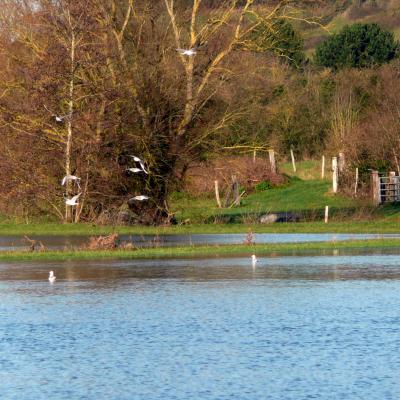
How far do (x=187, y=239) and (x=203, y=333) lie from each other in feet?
82.8

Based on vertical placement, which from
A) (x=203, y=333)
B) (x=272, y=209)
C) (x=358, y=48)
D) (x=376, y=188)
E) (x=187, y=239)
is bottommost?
(x=203, y=333)

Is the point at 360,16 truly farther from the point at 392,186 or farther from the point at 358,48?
the point at 392,186

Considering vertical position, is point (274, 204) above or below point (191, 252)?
above

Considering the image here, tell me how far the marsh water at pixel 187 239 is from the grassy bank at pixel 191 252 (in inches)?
72.8

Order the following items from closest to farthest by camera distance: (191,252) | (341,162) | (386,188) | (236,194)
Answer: (191,252)
(386,188)
(341,162)
(236,194)

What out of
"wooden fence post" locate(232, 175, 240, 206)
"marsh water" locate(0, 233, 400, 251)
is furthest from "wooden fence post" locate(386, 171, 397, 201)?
"marsh water" locate(0, 233, 400, 251)

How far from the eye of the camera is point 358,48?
106312mm

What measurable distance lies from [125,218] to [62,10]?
940 centimetres

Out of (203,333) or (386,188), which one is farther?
(386,188)

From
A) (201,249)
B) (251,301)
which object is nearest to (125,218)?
(201,249)

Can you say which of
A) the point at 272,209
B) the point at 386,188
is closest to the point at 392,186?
the point at 386,188

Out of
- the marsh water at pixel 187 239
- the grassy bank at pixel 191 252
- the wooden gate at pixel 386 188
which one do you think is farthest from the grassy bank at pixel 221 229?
the grassy bank at pixel 191 252

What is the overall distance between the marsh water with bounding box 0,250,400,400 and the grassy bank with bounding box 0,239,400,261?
15.8ft

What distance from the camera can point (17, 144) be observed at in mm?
53531
